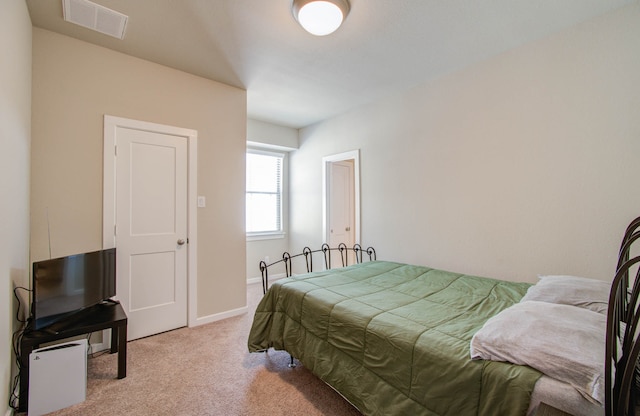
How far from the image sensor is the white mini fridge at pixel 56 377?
1.74 meters

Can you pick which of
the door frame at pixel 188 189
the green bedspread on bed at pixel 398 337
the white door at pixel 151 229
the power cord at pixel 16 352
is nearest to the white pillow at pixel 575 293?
the green bedspread on bed at pixel 398 337

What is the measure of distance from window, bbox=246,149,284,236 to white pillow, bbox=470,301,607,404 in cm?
408

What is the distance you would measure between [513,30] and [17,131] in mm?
3714

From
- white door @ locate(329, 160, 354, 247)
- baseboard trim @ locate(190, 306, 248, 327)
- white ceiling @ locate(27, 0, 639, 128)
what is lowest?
baseboard trim @ locate(190, 306, 248, 327)

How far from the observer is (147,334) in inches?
Result: 109

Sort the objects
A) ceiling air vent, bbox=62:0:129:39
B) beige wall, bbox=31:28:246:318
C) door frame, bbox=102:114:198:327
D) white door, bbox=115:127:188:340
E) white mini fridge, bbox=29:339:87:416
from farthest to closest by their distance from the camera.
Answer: white door, bbox=115:127:188:340, door frame, bbox=102:114:198:327, beige wall, bbox=31:28:246:318, ceiling air vent, bbox=62:0:129:39, white mini fridge, bbox=29:339:87:416

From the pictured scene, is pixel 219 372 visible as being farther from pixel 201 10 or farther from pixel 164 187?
pixel 201 10

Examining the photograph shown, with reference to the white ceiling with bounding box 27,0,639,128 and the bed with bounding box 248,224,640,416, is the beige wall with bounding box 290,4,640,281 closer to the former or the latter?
the white ceiling with bounding box 27,0,639,128

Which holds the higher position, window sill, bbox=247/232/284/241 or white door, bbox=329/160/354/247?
white door, bbox=329/160/354/247

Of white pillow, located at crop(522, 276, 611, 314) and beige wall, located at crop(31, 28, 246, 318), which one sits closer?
white pillow, located at crop(522, 276, 611, 314)

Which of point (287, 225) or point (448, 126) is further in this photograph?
point (287, 225)

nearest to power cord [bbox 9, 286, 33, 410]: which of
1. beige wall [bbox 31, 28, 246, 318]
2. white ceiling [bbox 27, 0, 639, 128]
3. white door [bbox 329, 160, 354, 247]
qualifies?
beige wall [bbox 31, 28, 246, 318]

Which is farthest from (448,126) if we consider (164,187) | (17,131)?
(17,131)

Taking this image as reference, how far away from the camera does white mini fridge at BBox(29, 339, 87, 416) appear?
174 cm
